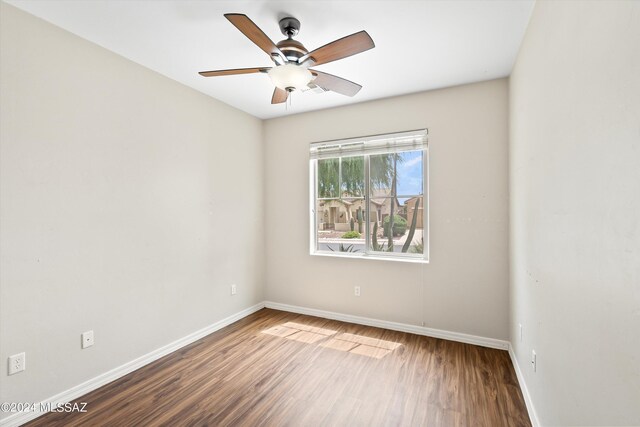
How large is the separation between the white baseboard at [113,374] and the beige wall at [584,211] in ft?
9.72

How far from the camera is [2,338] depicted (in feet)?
5.86

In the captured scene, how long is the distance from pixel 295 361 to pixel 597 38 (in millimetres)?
2813

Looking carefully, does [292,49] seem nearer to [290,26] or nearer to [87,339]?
[290,26]

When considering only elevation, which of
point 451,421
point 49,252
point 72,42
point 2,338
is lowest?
point 451,421

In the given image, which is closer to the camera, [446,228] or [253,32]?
[253,32]

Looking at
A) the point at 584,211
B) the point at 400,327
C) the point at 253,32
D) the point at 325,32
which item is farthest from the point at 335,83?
the point at 400,327

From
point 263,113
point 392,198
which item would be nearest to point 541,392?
point 392,198

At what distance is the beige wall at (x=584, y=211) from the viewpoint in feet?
2.61

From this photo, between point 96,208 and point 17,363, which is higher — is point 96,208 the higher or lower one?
the higher one

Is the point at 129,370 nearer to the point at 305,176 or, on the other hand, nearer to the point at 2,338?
the point at 2,338

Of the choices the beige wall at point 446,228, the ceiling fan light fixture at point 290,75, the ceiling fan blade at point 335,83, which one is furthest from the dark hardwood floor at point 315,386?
the ceiling fan blade at point 335,83

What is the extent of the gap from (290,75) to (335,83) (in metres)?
0.51

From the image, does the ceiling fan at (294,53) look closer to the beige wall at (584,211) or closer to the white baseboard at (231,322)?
the beige wall at (584,211)

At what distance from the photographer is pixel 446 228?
307 centimetres
